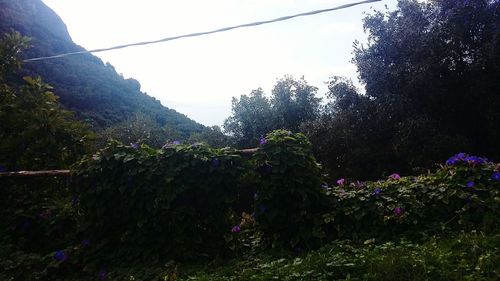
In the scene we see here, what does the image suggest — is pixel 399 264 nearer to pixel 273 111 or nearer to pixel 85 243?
pixel 85 243

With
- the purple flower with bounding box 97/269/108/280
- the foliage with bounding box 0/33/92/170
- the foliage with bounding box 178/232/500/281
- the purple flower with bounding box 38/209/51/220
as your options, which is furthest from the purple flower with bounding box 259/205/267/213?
the foliage with bounding box 0/33/92/170

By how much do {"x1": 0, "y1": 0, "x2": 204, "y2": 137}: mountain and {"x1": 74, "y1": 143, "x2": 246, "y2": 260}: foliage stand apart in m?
20.6

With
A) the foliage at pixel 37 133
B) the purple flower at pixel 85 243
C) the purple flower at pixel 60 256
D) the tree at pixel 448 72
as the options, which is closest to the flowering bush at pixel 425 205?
the purple flower at pixel 85 243

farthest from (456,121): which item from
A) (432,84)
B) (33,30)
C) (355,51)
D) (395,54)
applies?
(33,30)

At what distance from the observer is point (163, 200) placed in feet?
12.7

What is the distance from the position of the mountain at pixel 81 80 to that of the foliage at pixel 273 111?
565 cm

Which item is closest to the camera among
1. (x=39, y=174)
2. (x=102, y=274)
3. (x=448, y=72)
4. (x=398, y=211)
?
(x=398, y=211)

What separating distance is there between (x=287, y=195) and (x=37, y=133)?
12.5 ft

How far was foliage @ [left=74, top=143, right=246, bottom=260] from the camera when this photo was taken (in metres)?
3.91

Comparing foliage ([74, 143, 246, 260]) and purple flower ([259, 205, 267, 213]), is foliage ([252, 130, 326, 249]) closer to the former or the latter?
purple flower ([259, 205, 267, 213])

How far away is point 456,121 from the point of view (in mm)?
13648

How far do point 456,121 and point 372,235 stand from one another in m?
11.9

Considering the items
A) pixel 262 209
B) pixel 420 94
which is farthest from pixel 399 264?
pixel 420 94

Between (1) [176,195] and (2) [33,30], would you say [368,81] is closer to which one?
(1) [176,195]
